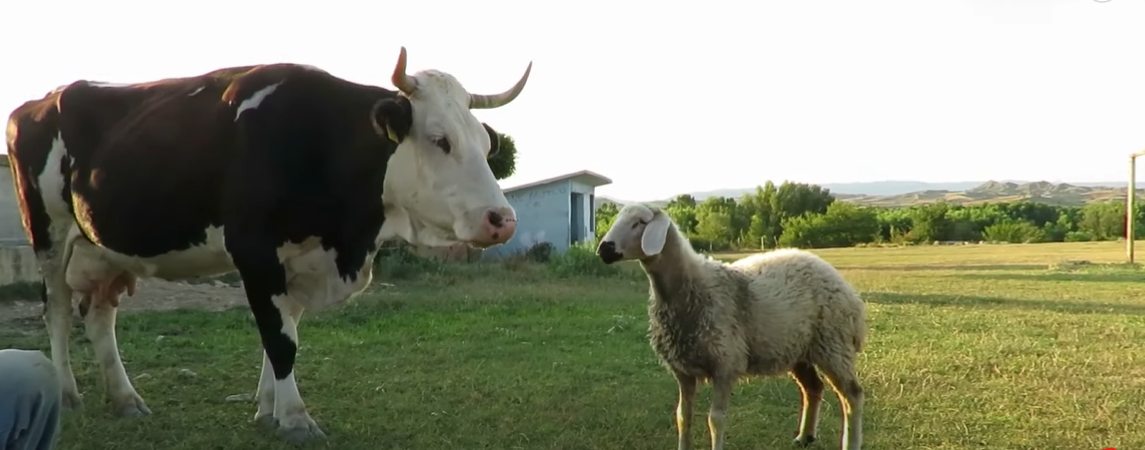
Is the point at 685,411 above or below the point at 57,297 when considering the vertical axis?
below

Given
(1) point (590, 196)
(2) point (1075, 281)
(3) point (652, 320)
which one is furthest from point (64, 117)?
(1) point (590, 196)

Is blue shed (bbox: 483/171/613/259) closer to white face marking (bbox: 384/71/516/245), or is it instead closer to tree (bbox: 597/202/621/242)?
tree (bbox: 597/202/621/242)

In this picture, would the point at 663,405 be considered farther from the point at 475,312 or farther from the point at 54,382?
the point at 475,312

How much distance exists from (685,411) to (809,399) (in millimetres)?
923

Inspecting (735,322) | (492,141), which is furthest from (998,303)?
(492,141)

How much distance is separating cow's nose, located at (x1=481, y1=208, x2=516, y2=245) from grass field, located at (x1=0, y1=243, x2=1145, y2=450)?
1227mm

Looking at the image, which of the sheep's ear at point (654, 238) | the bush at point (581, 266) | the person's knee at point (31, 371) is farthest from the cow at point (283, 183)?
the bush at point (581, 266)

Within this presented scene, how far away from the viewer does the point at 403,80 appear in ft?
17.3

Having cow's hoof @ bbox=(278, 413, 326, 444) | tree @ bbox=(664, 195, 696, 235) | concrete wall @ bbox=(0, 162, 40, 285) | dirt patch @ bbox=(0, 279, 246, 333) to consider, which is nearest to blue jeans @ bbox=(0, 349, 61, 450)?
cow's hoof @ bbox=(278, 413, 326, 444)

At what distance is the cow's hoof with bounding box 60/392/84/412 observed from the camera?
6.11 meters

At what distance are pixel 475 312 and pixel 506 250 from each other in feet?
46.7

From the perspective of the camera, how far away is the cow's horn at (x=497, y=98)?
223 inches

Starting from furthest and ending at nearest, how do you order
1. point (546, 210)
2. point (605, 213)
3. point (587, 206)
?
point (605, 213)
point (587, 206)
point (546, 210)

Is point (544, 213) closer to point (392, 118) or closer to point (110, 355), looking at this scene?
point (110, 355)
